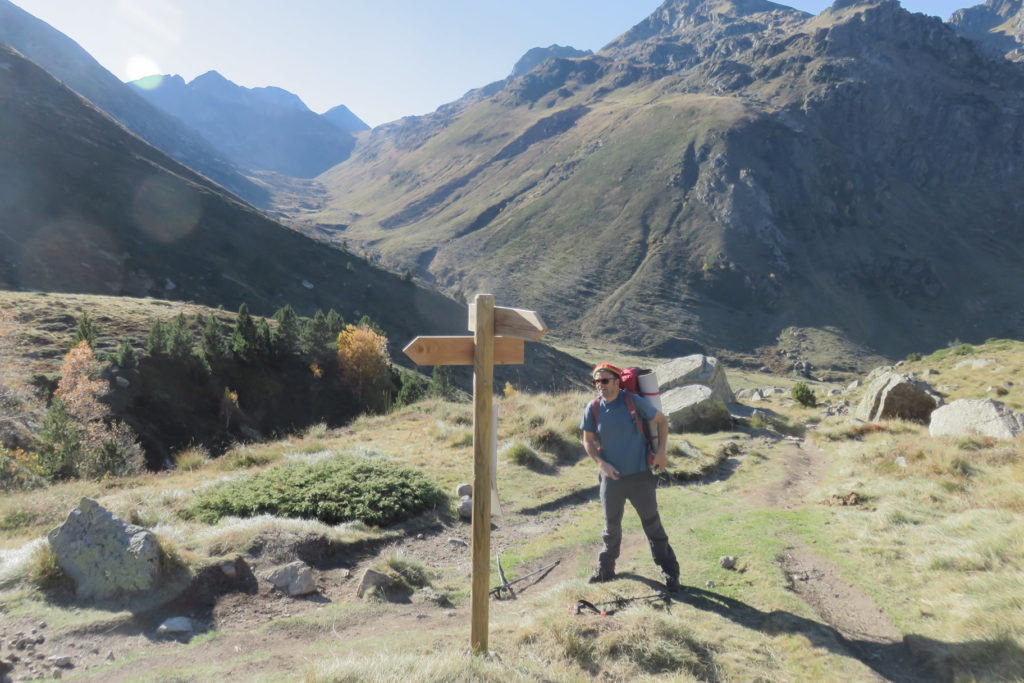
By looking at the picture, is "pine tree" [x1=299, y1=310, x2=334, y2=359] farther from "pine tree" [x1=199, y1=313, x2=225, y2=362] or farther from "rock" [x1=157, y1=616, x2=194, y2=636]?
"rock" [x1=157, y1=616, x2=194, y2=636]

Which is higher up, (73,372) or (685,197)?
(685,197)

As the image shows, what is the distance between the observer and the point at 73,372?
22547 mm

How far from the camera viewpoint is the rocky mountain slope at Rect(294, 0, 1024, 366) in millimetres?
101625

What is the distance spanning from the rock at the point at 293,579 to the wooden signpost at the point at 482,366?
260 centimetres

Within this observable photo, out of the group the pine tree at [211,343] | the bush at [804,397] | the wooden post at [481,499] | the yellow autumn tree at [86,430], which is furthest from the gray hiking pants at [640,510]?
the pine tree at [211,343]

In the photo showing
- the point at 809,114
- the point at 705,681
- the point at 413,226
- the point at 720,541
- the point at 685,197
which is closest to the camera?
the point at 705,681

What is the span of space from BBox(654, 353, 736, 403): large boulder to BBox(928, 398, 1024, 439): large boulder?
20.0 feet

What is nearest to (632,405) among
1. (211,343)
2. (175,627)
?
(175,627)

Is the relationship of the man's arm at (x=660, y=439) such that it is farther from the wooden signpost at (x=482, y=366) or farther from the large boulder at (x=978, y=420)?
the large boulder at (x=978, y=420)

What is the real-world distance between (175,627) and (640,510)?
16.0ft

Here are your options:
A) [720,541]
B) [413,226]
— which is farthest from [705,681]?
[413,226]

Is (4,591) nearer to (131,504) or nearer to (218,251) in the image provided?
(131,504)

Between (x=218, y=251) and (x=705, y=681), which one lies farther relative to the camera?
(x=218, y=251)

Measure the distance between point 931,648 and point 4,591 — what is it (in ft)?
29.7
